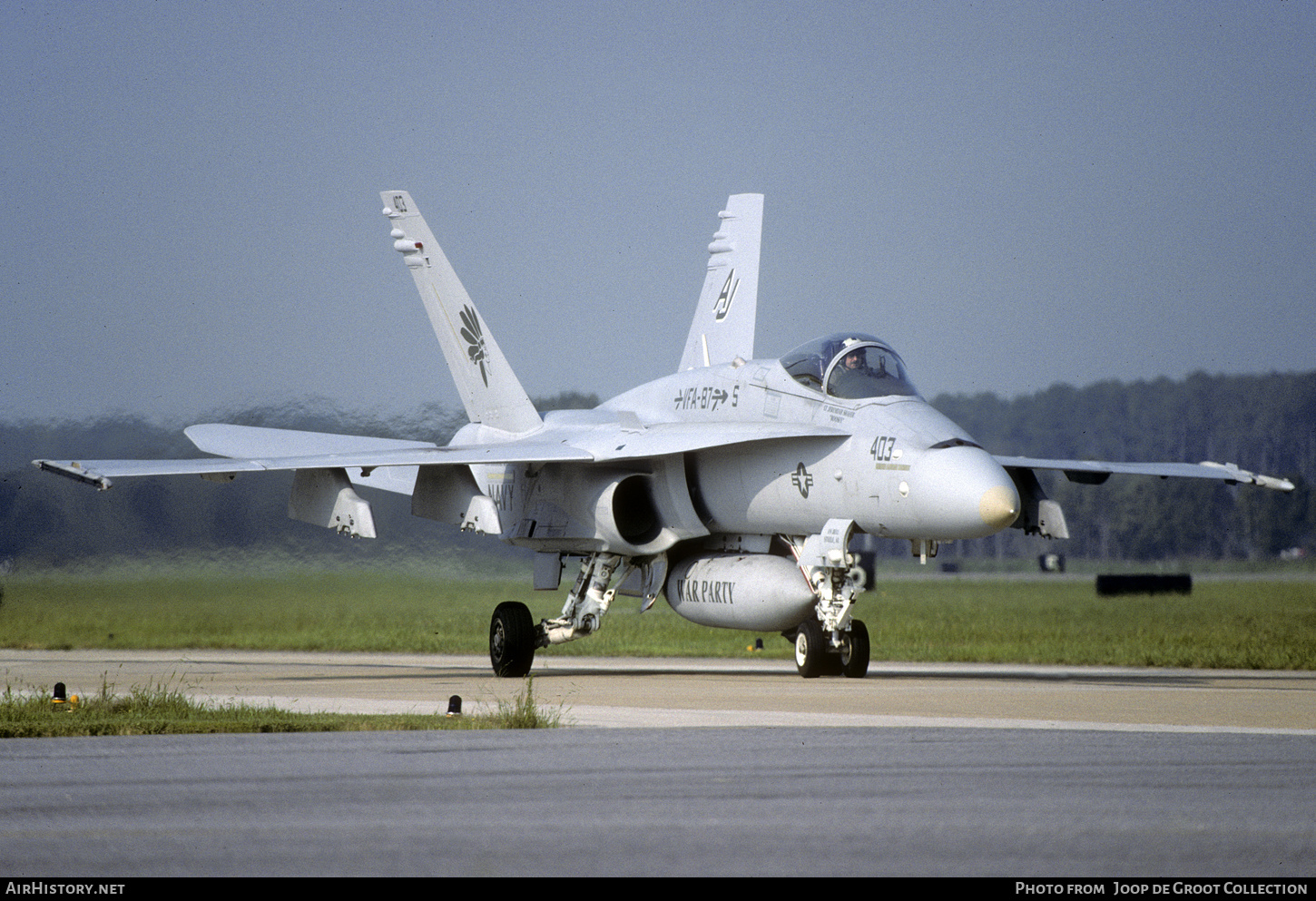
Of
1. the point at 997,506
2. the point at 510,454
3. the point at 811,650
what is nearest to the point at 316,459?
the point at 510,454

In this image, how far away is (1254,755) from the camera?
8.90 metres

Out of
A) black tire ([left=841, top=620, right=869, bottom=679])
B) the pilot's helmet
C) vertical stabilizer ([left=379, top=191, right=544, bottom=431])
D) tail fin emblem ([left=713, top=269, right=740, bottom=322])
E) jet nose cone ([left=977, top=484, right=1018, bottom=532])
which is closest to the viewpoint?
jet nose cone ([left=977, top=484, right=1018, bottom=532])

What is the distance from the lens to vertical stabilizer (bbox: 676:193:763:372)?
2027cm

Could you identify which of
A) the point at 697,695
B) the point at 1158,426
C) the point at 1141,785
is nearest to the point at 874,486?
the point at 697,695

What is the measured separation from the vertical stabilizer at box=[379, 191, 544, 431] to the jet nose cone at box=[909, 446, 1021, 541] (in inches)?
268

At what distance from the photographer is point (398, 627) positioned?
1077 inches

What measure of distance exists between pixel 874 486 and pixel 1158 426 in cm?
5323

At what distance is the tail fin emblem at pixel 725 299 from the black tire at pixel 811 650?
18.2 feet

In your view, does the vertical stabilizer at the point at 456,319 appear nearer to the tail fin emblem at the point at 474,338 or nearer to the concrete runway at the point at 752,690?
the tail fin emblem at the point at 474,338

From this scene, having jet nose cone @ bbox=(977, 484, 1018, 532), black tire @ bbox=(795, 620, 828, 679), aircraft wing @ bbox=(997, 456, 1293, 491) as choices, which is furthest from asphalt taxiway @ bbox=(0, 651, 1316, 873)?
aircraft wing @ bbox=(997, 456, 1293, 491)

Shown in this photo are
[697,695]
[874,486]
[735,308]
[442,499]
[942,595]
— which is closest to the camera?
[697,695]

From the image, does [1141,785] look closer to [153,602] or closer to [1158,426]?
[153,602]

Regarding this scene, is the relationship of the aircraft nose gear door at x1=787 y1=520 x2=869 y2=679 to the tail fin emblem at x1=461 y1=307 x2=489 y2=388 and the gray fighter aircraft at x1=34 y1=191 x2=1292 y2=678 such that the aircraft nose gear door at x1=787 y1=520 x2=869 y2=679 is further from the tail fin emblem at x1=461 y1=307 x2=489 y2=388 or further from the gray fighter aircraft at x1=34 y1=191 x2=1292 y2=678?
the tail fin emblem at x1=461 y1=307 x2=489 y2=388

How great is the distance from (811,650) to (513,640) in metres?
3.18
